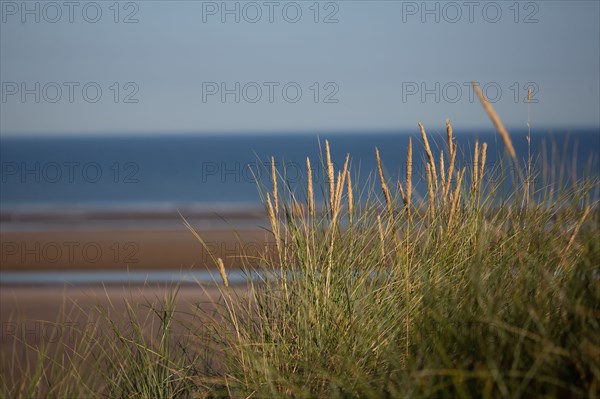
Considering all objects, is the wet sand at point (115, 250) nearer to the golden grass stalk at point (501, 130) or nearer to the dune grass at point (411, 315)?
the dune grass at point (411, 315)

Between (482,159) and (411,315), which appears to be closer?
(411,315)

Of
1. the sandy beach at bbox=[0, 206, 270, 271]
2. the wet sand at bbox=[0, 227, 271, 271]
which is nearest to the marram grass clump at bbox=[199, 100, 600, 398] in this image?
the sandy beach at bbox=[0, 206, 270, 271]

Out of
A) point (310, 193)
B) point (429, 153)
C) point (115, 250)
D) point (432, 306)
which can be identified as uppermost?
point (429, 153)

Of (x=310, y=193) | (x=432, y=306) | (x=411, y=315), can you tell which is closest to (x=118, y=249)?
(x=310, y=193)

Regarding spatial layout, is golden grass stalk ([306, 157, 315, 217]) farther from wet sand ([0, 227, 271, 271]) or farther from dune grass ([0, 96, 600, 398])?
wet sand ([0, 227, 271, 271])

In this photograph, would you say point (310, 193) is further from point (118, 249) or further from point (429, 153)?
point (118, 249)

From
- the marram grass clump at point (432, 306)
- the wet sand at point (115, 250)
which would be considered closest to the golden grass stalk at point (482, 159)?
the marram grass clump at point (432, 306)

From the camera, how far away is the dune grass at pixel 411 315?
1.80m

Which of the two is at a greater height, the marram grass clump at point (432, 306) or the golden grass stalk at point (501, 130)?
the golden grass stalk at point (501, 130)

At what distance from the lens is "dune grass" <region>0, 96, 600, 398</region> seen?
1797mm

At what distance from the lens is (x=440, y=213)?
2.99m

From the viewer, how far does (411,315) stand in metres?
2.56

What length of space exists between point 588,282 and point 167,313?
136 centimetres

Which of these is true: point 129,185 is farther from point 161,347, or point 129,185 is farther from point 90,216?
point 161,347
